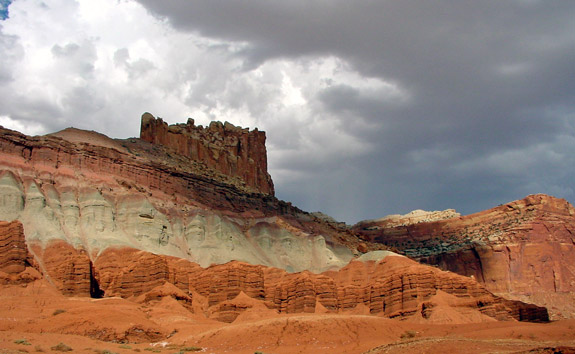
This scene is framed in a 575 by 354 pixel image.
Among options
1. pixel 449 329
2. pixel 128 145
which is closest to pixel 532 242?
pixel 128 145

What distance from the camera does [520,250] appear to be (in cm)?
13462

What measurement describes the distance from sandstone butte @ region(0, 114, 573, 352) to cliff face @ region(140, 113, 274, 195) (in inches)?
215

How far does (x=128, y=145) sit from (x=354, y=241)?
47113 mm

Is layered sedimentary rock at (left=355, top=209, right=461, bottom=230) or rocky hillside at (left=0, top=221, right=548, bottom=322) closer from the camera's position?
rocky hillside at (left=0, top=221, right=548, bottom=322)

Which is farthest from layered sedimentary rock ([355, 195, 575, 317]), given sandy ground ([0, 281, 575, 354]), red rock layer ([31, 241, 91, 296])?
red rock layer ([31, 241, 91, 296])

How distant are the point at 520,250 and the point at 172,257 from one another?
77.8 meters

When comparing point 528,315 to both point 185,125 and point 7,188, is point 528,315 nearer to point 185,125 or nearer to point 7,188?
point 7,188

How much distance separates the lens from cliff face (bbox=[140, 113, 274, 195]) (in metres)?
138

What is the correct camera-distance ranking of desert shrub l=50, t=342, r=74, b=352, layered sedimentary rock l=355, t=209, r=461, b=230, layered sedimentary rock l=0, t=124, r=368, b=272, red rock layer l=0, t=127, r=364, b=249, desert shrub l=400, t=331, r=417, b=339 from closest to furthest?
1. desert shrub l=50, t=342, r=74, b=352
2. desert shrub l=400, t=331, r=417, b=339
3. layered sedimentary rock l=0, t=124, r=368, b=272
4. red rock layer l=0, t=127, r=364, b=249
5. layered sedimentary rock l=355, t=209, r=461, b=230

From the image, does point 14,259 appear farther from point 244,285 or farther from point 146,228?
point 146,228

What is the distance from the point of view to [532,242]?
135 meters

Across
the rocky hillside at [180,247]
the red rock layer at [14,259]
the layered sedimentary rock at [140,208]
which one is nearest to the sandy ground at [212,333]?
the red rock layer at [14,259]

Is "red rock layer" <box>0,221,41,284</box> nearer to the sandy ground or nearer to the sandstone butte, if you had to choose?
the sandstone butte

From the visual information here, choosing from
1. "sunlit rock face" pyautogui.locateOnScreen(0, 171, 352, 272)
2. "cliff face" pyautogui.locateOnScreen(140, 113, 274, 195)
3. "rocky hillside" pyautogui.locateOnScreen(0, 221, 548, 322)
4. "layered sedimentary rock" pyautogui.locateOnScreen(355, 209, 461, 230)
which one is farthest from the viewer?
"layered sedimentary rock" pyautogui.locateOnScreen(355, 209, 461, 230)
